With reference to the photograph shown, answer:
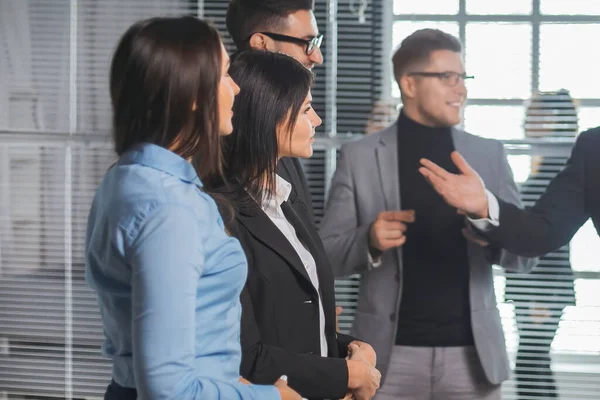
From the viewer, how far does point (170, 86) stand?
3.89 ft

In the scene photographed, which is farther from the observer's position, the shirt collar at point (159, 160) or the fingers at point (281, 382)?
the fingers at point (281, 382)

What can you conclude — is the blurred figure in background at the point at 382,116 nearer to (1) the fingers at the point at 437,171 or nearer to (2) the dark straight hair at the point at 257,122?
(1) the fingers at the point at 437,171

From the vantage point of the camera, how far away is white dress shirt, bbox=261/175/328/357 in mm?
1658

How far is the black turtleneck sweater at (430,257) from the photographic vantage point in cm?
275

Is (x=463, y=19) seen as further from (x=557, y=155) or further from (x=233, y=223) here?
(x=233, y=223)

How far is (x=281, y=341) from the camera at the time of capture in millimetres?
1584

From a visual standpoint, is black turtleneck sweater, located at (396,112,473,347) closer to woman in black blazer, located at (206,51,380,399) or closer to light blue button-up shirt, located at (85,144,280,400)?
woman in black blazer, located at (206,51,380,399)

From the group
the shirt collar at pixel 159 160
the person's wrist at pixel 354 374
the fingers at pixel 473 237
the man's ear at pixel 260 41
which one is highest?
the man's ear at pixel 260 41

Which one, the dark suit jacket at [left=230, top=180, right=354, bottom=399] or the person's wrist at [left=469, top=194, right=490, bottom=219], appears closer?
the dark suit jacket at [left=230, top=180, right=354, bottom=399]

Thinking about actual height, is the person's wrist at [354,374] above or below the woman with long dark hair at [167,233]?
below

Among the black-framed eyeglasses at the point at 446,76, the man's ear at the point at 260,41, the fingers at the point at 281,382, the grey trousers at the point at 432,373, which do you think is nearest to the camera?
the fingers at the point at 281,382

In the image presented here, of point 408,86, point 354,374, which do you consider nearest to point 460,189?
point 408,86

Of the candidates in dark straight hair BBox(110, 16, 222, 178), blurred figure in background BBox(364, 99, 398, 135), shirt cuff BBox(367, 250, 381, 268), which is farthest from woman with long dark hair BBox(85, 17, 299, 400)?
blurred figure in background BBox(364, 99, 398, 135)

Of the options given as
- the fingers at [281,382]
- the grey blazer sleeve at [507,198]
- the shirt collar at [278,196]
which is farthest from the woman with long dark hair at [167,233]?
the grey blazer sleeve at [507,198]
